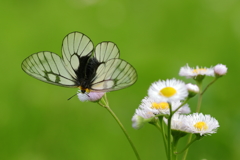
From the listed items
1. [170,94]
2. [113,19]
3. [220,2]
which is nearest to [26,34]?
[113,19]

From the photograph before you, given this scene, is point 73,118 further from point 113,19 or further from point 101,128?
point 113,19

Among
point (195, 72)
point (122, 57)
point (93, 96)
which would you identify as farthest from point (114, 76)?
point (122, 57)

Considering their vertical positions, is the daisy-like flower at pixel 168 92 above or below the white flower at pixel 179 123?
above

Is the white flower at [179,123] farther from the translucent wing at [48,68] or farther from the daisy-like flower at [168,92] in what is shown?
the translucent wing at [48,68]

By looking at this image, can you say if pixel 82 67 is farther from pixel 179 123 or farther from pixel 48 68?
pixel 179 123

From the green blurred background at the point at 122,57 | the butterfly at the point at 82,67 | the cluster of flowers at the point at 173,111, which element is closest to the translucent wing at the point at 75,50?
the butterfly at the point at 82,67

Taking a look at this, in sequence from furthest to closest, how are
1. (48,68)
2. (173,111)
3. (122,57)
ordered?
1. (122,57)
2. (48,68)
3. (173,111)

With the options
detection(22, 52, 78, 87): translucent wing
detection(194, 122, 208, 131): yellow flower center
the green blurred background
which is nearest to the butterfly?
detection(22, 52, 78, 87): translucent wing
